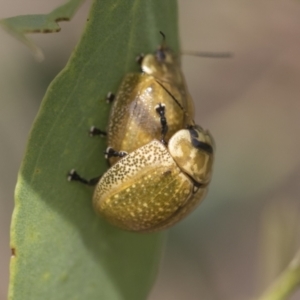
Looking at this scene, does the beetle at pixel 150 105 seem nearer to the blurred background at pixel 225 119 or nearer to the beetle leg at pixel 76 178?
the beetle leg at pixel 76 178

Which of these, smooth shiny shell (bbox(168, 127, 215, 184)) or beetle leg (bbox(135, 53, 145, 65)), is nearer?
beetle leg (bbox(135, 53, 145, 65))

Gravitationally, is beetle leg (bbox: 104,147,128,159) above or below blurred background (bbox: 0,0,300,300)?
above

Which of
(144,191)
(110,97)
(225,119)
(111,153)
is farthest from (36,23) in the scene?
(225,119)

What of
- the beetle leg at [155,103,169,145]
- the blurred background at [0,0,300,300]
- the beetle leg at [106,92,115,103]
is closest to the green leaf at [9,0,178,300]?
the beetle leg at [106,92,115,103]

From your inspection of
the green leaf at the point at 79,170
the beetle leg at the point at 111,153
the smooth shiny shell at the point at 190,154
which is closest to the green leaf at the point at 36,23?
the green leaf at the point at 79,170

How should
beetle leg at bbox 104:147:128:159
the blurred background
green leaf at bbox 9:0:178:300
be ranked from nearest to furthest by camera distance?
green leaf at bbox 9:0:178:300 < beetle leg at bbox 104:147:128:159 < the blurred background

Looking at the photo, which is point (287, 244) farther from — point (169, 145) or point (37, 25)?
point (37, 25)

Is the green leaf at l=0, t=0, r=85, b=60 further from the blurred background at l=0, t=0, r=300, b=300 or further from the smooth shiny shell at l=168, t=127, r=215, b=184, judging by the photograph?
A: the blurred background at l=0, t=0, r=300, b=300
